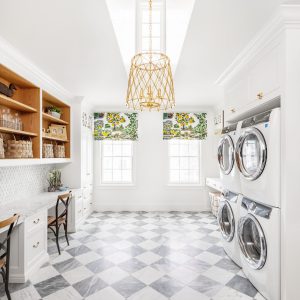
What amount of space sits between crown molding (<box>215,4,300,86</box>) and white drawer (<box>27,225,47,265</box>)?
323cm

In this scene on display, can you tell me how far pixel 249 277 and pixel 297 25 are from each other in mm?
2492

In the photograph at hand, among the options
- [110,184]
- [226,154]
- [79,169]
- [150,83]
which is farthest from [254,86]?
[110,184]

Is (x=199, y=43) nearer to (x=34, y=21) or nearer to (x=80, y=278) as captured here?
(x=34, y=21)

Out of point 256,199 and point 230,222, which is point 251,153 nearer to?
point 256,199

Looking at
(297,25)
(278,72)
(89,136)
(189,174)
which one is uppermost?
(297,25)

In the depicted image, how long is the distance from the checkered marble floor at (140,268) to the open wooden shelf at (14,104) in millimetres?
2037

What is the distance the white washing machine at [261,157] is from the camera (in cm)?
210

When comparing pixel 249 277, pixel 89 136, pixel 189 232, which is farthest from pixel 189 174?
pixel 249 277

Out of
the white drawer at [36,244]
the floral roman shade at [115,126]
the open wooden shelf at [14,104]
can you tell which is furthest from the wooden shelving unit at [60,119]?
the white drawer at [36,244]

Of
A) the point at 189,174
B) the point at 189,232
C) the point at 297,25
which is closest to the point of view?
the point at 297,25

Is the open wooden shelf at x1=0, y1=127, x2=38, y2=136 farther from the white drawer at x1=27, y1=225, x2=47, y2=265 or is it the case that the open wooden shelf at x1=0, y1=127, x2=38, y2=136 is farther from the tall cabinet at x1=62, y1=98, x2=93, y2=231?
the tall cabinet at x1=62, y1=98, x2=93, y2=231

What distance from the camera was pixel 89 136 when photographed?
543 centimetres

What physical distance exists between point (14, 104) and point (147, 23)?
1.89 metres

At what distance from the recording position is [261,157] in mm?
2238
